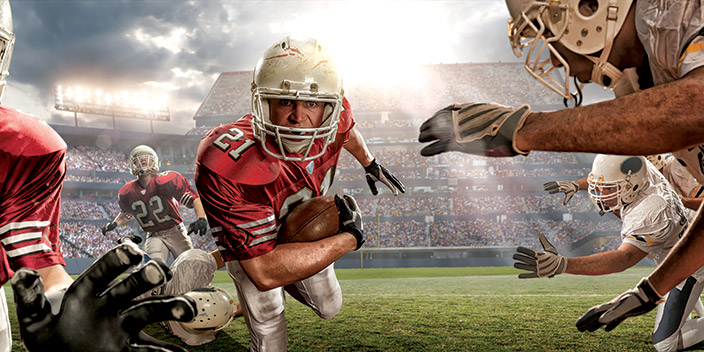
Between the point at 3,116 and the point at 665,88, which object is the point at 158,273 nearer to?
the point at 3,116

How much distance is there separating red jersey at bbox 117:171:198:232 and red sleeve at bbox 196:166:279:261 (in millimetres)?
3876

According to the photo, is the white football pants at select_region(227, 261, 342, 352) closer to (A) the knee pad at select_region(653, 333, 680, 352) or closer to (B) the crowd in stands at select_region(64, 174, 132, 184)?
(A) the knee pad at select_region(653, 333, 680, 352)

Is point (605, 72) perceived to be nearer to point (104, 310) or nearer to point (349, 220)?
point (349, 220)

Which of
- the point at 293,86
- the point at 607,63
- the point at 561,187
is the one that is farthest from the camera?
the point at 561,187

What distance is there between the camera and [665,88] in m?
1.39

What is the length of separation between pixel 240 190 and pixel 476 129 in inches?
54.8

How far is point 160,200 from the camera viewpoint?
6.17 m

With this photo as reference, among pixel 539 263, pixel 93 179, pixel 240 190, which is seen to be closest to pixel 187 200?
pixel 240 190

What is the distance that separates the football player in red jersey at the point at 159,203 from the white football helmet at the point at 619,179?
4.74 meters

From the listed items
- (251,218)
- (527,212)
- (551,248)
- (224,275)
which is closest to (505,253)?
(527,212)

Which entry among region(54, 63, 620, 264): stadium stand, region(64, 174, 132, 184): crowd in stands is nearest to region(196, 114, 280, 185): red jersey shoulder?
region(54, 63, 620, 264): stadium stand

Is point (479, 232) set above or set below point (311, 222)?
below

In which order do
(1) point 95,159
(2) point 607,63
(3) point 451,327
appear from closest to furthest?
(2) point 607,63 → (3) point 451,327 → (1) point 95,159

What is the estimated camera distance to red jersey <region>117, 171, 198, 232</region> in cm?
614
